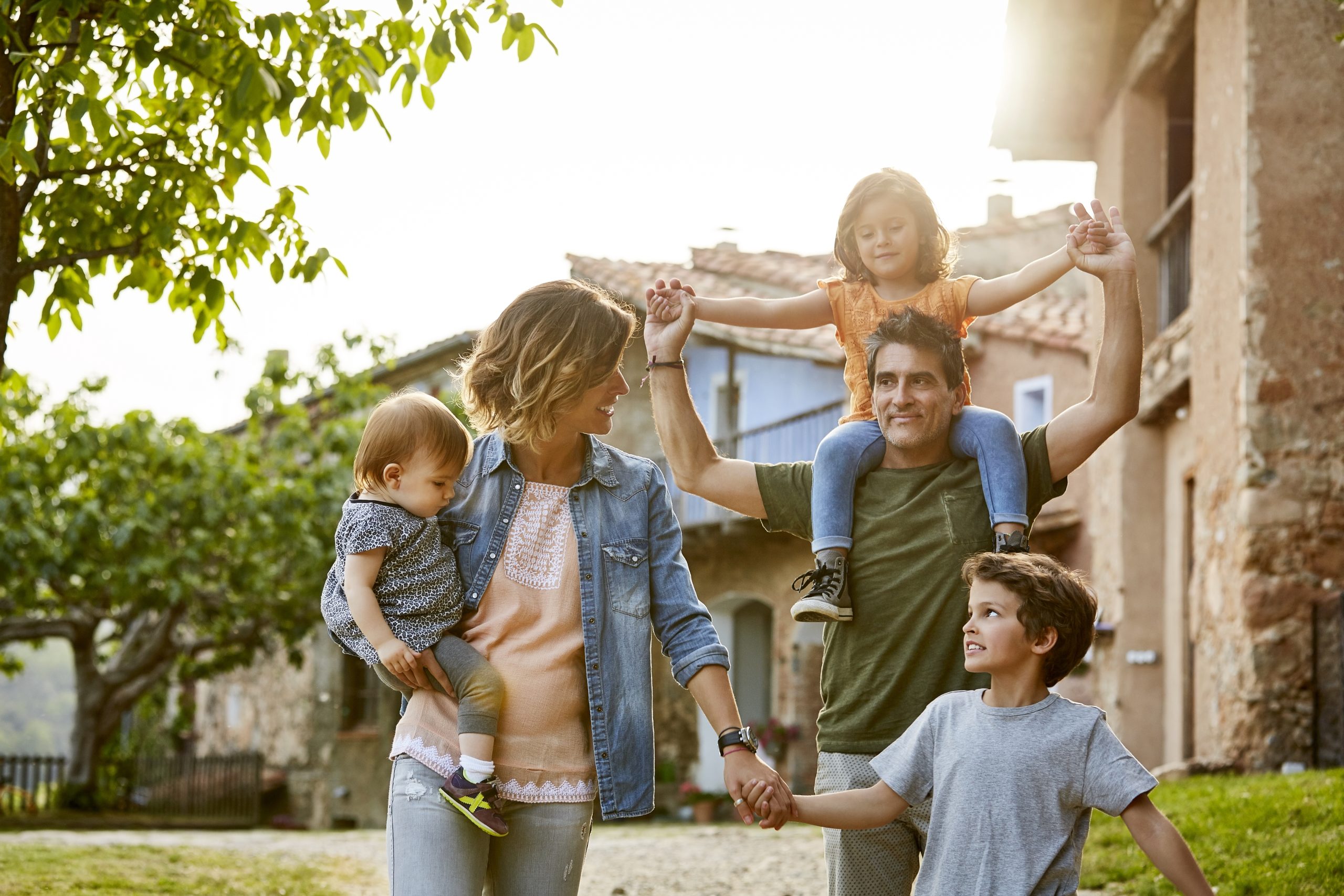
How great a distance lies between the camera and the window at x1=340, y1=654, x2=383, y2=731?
2441 cm

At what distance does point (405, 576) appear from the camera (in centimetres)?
275

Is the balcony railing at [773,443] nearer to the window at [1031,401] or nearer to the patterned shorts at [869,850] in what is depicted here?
the window at [1031,401]

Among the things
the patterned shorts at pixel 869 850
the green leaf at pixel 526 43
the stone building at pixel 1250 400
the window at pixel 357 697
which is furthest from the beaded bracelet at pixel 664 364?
the window at pixel 357 697

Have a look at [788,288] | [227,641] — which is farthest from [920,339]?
[227,641]

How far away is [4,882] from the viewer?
7.55 m

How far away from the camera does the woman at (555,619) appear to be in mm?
2738

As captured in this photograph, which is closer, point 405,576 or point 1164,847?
point 1164,847

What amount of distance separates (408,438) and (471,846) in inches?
30.6

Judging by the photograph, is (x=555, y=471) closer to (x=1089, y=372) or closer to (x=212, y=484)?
(x=1089, y=372)

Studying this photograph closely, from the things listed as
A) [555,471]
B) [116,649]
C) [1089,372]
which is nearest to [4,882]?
[555,471]

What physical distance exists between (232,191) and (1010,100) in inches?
369

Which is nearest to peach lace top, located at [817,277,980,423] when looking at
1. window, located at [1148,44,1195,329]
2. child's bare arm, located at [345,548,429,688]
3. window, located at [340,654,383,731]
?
child's bare arm, located at [345,548,429,688]

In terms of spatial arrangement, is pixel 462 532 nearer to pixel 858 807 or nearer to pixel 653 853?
pixel 858 807

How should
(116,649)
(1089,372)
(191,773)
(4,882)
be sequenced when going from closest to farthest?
(4,882) < (1089,372) < (116,649) < (191,773)
